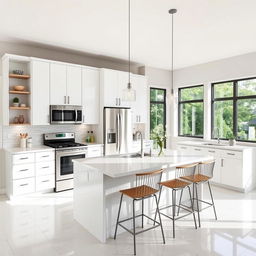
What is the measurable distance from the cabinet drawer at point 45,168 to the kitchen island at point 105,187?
1479 millimetres

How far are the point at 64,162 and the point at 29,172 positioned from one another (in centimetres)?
71

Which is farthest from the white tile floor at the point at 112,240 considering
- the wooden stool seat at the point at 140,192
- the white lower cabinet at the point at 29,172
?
the wooden stool seat at the point at 140,192

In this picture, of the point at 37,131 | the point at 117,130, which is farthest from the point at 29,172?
the point at 117,130

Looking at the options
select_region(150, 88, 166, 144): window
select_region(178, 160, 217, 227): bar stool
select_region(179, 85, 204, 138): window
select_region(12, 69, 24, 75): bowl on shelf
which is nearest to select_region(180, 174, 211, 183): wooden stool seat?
select_region(178, 160, 217, 227): bar stool

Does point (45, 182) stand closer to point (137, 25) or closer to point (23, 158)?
point (23, 158)

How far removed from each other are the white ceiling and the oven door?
230 centimetres

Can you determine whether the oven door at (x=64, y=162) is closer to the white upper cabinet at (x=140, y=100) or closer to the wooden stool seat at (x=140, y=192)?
the white upper cabinet at (x=140, y=100)

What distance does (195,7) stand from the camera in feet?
10.4

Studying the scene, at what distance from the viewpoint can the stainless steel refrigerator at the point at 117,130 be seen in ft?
17.8

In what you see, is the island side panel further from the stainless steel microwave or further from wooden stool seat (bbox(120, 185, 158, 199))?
the stainless steel microwave

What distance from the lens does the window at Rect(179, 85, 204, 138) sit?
6.65 m

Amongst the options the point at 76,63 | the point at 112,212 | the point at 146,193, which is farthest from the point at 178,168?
the point at 76,63

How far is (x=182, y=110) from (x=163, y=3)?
4.56 m

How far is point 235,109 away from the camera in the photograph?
18.9ft
